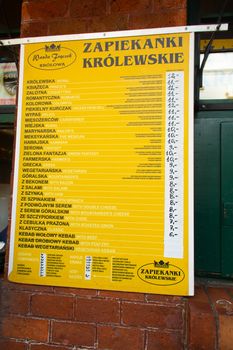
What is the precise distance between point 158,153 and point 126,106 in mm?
339

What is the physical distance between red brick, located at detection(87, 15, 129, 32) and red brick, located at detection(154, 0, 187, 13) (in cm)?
19

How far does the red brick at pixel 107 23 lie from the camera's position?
6.13 feet

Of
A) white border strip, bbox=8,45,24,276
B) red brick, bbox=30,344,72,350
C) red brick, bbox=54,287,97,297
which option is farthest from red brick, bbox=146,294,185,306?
white border strip, bbox=8,45,24,276

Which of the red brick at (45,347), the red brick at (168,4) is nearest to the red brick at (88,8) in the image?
the red brick at (168,4)

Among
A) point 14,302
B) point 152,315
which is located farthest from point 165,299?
point 14,302

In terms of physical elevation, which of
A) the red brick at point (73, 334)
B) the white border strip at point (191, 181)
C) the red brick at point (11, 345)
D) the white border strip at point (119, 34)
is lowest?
the red brick at point (11, 345)

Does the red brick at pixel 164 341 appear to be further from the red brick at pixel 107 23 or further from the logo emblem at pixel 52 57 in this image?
the red brick at pixel 107 23

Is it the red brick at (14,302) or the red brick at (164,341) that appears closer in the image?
the red brick at (164,341)

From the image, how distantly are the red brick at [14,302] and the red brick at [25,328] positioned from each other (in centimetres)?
5

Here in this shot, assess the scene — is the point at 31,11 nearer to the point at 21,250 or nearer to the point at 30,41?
the point at 30,41

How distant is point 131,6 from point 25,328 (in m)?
2.06

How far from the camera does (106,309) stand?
1.74 metres

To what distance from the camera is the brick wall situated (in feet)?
5.45

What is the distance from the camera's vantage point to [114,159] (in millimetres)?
1773
